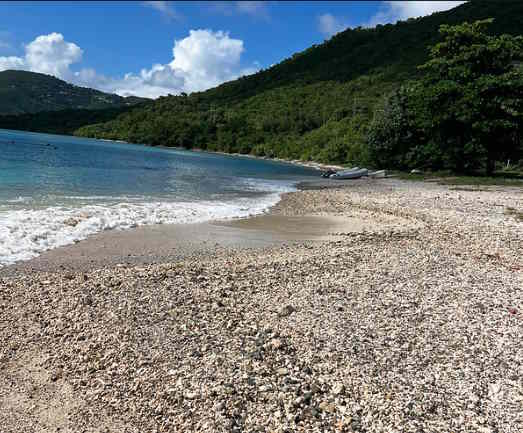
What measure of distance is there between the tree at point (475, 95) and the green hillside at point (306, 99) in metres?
41.0

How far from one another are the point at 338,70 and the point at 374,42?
1931cm

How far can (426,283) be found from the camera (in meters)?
8.36

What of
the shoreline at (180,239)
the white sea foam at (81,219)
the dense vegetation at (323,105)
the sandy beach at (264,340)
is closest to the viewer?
the sandy beach at (264,340)

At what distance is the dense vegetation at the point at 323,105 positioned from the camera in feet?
228

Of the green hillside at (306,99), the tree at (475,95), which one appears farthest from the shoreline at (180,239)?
the green hillside at (306,99)

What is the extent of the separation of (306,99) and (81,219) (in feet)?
434

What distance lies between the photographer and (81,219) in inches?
569

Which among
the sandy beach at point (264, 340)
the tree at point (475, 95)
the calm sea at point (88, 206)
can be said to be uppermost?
the tree at point (475, 95)

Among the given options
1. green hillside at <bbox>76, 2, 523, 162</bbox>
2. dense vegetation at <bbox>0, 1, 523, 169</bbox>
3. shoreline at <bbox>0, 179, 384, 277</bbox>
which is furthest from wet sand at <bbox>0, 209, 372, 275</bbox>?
green hillside at <bbox>76, 2, 523, 162</bbox>

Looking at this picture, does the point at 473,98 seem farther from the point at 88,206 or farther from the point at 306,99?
the point at 306,99

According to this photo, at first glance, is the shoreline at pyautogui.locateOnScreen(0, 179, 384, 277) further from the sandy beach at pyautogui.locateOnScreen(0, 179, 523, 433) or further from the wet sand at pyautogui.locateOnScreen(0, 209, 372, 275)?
the sandy beach at pyautogui.locateOnScreen(0, 179, 523, 433)

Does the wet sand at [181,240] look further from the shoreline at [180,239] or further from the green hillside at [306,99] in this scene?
the green hillside at [306,99]

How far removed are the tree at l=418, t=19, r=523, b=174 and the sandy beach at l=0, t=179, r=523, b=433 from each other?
2801 centimetres

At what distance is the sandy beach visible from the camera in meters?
4.47
